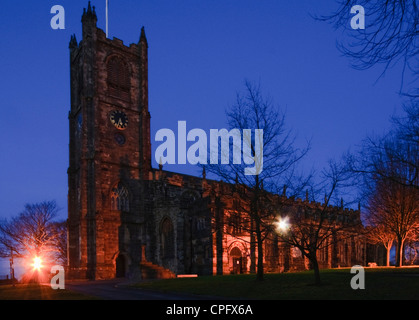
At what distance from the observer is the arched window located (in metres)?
41.5

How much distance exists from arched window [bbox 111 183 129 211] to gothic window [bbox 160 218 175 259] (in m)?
5.06

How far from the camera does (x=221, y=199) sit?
112 feet

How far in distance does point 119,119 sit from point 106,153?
471 centimetres

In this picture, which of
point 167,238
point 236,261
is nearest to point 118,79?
point 167,238

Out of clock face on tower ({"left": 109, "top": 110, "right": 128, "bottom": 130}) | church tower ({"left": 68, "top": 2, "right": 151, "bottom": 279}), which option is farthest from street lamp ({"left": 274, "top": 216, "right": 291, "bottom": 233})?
clock face on tower ({"left": 109, "top": 110, "right": 128, "bottom": 130})

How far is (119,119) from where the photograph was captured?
43.8 m

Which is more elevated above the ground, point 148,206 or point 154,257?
point 148,206

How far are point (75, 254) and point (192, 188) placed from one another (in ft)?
50.9

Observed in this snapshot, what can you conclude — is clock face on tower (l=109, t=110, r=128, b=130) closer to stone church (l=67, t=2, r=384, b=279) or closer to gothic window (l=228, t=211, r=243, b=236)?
stone church (l=67, t=2, r=384, b=279)

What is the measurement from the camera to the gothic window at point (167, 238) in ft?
125

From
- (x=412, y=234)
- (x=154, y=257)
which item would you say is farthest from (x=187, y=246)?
(x=412, y=234)

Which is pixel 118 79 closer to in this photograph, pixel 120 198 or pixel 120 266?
pixel 120 198

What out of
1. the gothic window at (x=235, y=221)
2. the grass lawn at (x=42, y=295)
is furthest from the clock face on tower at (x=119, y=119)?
the grass lawn at (x=42, y=295)
